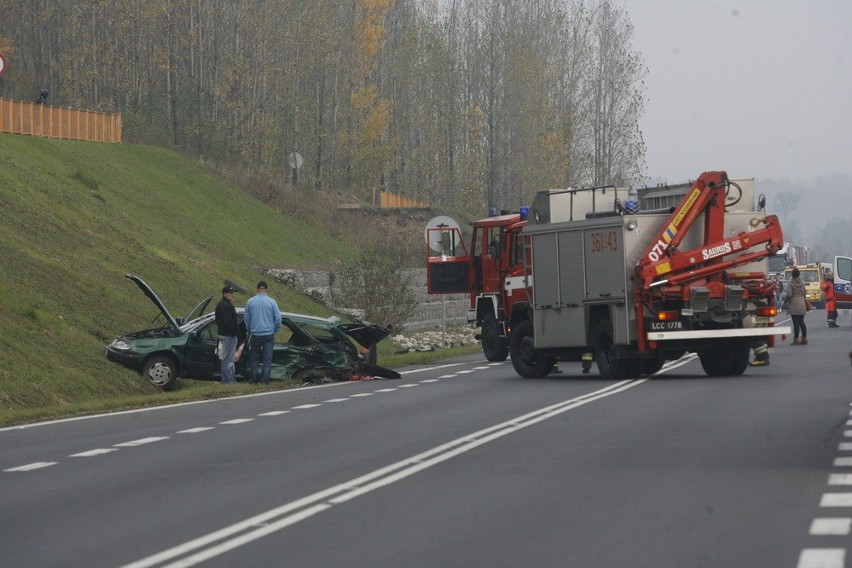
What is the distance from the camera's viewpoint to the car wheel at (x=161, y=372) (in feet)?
90.4

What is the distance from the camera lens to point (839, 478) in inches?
499

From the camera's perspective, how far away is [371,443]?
1653 cm

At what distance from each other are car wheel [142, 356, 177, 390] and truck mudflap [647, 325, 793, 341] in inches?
311

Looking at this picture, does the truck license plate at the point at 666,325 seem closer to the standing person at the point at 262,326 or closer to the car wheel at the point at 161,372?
the standing person at the point at 262,326

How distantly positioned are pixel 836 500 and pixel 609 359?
629 inches

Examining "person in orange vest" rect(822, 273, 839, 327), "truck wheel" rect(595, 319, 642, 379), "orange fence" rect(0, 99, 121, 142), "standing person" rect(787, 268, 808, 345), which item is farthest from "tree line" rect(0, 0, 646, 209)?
"truck wheel" rect(595, 319, 642, 379)

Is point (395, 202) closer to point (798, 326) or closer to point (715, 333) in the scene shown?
point (798, 326)

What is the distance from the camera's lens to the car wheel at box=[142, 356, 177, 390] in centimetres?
2756

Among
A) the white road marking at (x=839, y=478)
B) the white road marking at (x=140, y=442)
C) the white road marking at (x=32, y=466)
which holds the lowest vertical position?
the white road marking at (x=32, y=466)

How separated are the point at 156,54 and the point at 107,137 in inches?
558

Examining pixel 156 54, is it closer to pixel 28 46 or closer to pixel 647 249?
pixel 28 46

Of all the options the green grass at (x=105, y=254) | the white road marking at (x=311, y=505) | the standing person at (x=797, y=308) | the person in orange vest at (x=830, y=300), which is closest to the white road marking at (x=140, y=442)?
the white road marking at (x=311, y=505)

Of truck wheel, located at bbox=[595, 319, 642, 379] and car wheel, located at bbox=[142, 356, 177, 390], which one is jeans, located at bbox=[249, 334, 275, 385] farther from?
truck wheel, located at bbox=[595, 319, 642, 379]

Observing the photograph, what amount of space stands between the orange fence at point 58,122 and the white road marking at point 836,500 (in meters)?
44.7
